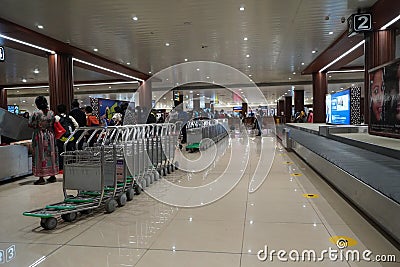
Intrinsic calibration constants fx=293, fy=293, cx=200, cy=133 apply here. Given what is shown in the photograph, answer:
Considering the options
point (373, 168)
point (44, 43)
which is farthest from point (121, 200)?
point (44, 43)

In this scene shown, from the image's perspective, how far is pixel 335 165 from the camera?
4051mm

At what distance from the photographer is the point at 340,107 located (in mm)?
8648

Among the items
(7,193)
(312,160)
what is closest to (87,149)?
(7,193)

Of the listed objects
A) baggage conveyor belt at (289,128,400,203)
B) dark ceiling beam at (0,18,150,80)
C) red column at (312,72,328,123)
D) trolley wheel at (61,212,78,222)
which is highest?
dark ceiling beam at (0,18,150,80)

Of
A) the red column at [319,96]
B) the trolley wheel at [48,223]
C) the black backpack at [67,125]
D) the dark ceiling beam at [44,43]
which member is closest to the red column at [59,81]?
the dark ceiling beam at [44,43]

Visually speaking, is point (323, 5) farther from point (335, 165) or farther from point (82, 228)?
point (82, 228)

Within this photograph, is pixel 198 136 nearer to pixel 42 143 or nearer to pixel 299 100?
pixel 42 143

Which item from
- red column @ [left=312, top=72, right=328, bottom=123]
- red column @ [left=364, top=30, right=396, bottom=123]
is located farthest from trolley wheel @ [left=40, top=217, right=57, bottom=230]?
red column @ [left=312, top=72, right=328, bottom=123]

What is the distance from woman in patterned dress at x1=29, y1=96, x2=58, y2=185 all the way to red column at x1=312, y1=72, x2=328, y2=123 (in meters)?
13.6

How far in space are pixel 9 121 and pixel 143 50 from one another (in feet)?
18.7

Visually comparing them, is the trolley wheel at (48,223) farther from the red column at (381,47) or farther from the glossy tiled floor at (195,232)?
the red column at (381,47)

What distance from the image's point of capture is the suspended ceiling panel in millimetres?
6734

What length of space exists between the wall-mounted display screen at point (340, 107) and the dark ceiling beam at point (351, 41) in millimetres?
1833

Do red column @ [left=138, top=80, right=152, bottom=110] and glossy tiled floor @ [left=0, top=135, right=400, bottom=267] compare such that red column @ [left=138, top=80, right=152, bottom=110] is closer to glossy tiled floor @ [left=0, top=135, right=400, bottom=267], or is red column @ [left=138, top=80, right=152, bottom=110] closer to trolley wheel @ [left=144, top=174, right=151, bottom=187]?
trolley wheel @ [left=144, top=174, right=151, bottom=187]
